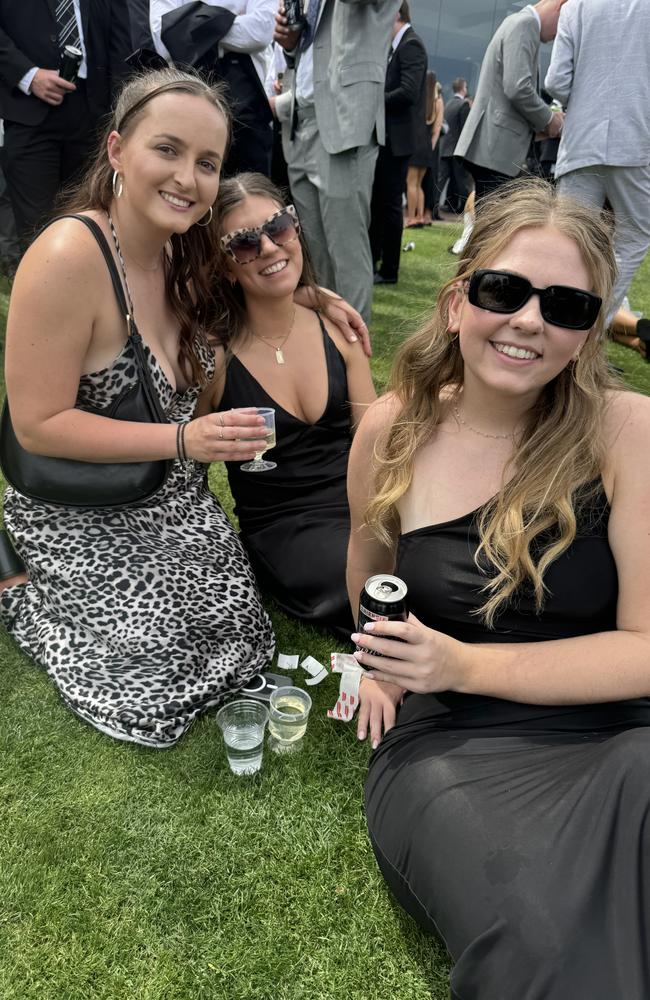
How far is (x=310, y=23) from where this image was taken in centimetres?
463

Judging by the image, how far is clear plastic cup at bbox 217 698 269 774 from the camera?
232 centimetres

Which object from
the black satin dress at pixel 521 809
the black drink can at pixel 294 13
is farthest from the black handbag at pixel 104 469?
the black drink can at pixel 294 13

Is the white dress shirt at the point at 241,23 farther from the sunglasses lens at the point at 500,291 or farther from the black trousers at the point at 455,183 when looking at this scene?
the black trousers at the point at 455,183

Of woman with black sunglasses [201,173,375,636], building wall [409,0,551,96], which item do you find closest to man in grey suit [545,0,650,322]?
woman with black sunglasses [201,173,375,636]

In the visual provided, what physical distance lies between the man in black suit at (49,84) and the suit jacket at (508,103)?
2.63m

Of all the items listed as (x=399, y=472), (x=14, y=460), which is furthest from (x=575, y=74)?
(x=14, y=460)

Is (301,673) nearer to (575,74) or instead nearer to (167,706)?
(167,706)

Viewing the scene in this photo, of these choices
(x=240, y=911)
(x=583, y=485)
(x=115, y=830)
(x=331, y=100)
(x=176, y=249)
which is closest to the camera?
(x=583, y=485)

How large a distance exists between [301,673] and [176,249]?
1.68 meters

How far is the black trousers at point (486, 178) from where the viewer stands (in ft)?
18.9

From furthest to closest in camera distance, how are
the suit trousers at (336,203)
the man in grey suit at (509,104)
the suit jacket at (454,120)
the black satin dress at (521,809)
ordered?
the suit jacket at (454,120) < the man in grey suit at (509,104) < the suit trousers at (336,203) < the black satin dress at (521,809)

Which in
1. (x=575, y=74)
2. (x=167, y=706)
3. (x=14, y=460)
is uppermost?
(x=575, y=74)

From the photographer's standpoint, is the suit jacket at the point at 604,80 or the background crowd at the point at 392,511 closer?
the background crowd at the point at 392,511

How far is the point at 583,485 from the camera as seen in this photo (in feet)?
5.81
